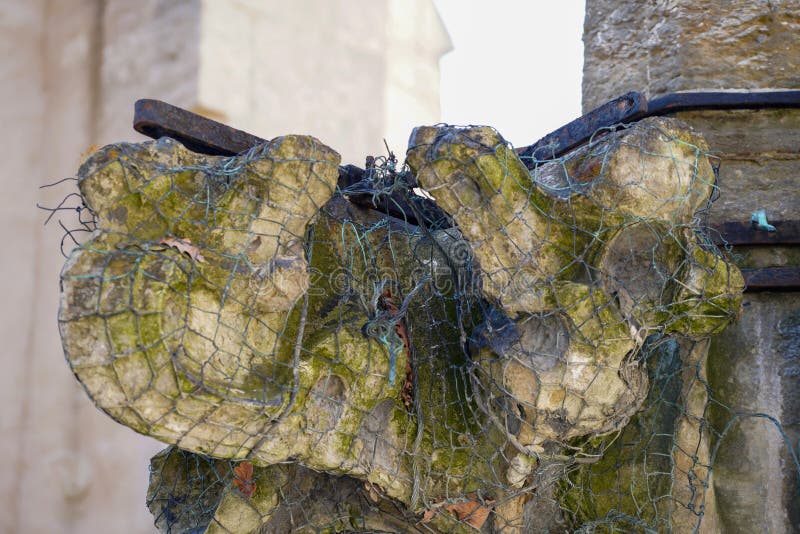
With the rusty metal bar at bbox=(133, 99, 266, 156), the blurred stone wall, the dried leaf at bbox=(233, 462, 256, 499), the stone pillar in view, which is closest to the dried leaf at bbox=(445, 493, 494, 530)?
the dried leaf at bbox=(233, 462, 256, 499)

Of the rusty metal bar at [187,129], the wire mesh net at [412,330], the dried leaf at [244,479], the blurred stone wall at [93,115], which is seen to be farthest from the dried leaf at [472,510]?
the blurred stone wall at [93,115]

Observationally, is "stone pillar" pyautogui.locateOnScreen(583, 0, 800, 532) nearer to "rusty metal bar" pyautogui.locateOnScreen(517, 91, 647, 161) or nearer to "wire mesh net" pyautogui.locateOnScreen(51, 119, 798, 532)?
"wire mesh net" pyautogui.locateOnScreen(51, 119, 798, 532)

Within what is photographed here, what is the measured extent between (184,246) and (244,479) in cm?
44

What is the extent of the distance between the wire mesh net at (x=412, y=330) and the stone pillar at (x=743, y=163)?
0.18 feet

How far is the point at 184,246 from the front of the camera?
135cm

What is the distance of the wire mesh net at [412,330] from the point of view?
1.31 m

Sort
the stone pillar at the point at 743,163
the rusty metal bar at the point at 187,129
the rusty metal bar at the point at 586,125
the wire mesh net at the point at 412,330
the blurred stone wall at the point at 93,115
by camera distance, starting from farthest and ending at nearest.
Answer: the blurred stone wall at the point at 93,115, the stone pillar at the point at 743,163, the rusty metal bar at the point at 586,125, the rusty metal bar at the point at 187,129, the wire mesh net at the point at 412,330

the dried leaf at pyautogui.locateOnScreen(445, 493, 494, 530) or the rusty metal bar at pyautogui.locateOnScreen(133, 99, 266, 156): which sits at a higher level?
the rusty metal bar at pyautogui.locateOnScreen(133, 99, 266, 156)

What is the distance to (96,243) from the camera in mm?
1274

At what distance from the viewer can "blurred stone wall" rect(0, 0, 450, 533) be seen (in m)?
3.82

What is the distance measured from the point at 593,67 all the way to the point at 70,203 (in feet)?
8.75

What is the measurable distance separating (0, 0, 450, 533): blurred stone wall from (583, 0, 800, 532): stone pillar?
1.92 m

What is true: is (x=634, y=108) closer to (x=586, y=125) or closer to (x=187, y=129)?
(x=586, y=125)

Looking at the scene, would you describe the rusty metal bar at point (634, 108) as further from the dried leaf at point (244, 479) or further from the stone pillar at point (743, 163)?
the dried leaf at point (244, 479)
